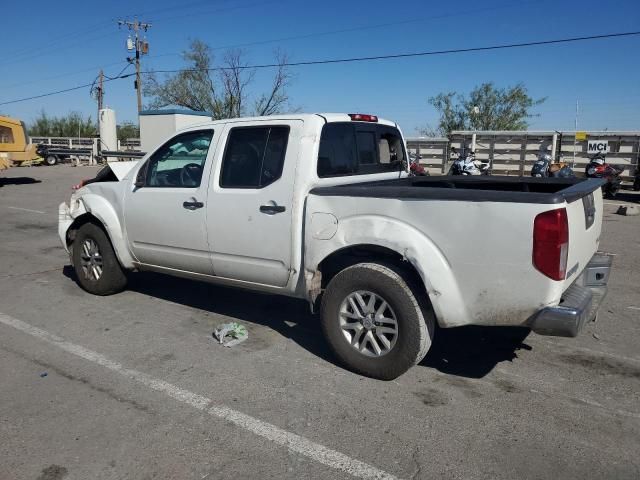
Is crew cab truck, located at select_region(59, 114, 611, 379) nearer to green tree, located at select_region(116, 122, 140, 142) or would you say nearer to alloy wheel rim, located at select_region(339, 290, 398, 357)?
alloy wheel rim, located at select_region(339, 290, 398, 357)

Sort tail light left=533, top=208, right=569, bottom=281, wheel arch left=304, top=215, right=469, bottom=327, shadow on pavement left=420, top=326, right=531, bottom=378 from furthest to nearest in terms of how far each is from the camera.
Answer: shadow on pavement left=420, top=326, right=531, bottom=378
wheel arch left=304, top=215, right=469, bottom=327
tail light left=533, top=208, right=569, bottom=281

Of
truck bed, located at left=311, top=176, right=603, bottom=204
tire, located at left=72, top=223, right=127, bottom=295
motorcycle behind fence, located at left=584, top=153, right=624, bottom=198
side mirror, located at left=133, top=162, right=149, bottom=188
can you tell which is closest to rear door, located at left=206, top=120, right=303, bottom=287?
truck bed, located at left=311, top=176, right=603, bottom=204

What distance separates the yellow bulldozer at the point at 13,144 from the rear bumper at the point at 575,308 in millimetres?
20989

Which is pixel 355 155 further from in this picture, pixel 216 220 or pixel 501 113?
pixel 501 113

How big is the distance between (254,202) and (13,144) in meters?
19.8

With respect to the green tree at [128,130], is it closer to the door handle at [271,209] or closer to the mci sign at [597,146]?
the mci sign at [597,146]

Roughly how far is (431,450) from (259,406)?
1.12m

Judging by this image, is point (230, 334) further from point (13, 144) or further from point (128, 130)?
point (128, 130)

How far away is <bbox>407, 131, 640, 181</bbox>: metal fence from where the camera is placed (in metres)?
18.8

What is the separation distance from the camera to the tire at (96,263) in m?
5.61

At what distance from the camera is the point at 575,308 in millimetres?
3238

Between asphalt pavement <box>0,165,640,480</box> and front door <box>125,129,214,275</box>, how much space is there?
64 centimetres

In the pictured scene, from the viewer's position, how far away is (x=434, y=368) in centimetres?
405

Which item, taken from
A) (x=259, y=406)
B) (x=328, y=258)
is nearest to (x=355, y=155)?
(x=328, y=258)
